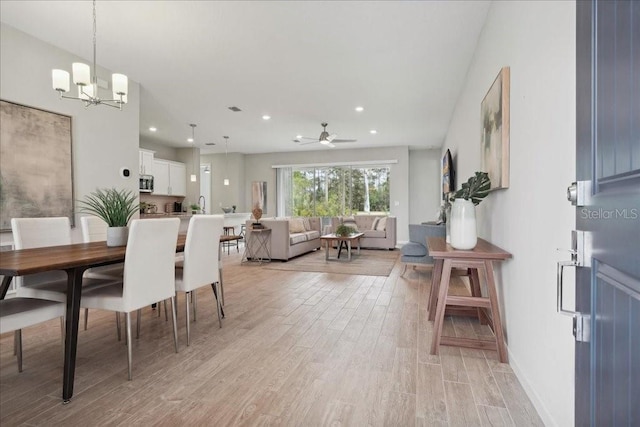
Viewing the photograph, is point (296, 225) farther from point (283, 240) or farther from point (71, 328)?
point (71, 328)

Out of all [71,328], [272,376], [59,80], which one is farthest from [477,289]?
[59,80]

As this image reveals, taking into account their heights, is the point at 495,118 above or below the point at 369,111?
below

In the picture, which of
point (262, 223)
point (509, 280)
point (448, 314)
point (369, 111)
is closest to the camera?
point (509, 280)

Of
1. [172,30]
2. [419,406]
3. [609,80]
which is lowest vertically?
[419,406]

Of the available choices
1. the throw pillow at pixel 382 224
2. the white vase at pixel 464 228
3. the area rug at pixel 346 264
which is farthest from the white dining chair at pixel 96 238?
the throw pillow at pixel 382 224

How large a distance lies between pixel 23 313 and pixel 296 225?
5903 millimetres

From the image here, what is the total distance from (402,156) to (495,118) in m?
6.82

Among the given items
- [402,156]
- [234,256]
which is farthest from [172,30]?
[402,156]

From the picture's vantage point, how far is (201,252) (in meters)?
2.69

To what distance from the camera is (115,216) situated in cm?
251

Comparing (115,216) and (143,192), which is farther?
(143,192)

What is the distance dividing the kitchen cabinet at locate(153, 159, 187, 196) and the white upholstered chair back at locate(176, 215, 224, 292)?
582 cm

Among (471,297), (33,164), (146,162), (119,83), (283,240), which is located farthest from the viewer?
(146,162)

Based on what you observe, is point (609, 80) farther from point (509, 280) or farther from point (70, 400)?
point (70, 400)
